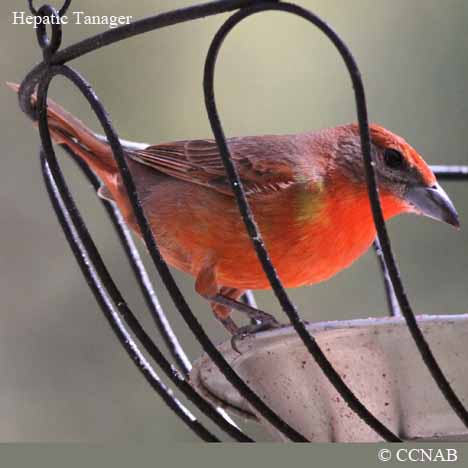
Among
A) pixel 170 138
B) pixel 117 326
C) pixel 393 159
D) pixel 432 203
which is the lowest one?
pixel 170 138

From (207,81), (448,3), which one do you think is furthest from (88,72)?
(207,81)

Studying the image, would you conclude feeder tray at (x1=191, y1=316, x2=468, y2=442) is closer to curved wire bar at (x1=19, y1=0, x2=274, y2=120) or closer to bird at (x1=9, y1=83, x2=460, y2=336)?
bird at (x1=9, y1=83, x2=460, y2=336)

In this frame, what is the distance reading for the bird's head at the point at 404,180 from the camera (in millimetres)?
3744

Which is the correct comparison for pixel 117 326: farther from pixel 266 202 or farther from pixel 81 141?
pixel 81 141

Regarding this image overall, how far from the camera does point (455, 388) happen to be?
290cm

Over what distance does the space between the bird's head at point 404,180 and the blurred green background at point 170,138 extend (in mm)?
2656

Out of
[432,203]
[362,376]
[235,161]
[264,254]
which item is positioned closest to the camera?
[264,254]

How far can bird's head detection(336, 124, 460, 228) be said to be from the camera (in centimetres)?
374

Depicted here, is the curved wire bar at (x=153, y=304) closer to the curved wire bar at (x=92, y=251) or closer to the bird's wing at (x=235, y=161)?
the bird's wing at (x=235, y=161)

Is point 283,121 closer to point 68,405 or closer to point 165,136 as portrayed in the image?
point 165,136

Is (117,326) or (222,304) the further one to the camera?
(222,304)

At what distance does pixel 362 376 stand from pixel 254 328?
1.84 feet

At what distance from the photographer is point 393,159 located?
387 centimetres

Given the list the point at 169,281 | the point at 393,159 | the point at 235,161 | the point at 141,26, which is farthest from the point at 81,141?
the point at 141,26
